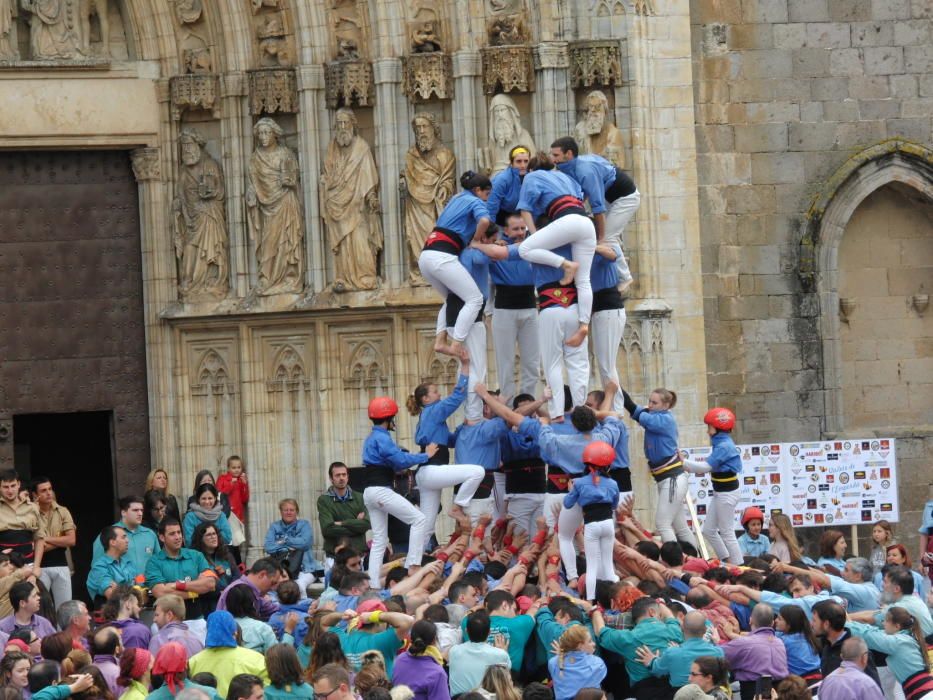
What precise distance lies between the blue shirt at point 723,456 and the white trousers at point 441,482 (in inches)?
84.8

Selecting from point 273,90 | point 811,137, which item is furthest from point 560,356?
point 811,137

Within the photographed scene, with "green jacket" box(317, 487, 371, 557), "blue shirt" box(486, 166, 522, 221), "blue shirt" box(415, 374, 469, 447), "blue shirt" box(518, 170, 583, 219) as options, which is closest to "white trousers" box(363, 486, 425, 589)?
"blue shirt" box(415, 374, 469, 447)

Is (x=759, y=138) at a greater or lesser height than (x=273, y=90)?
lesser

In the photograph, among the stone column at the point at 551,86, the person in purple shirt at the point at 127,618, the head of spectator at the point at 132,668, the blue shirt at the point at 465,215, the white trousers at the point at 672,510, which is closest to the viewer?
the head of spectator at the point at 132,668

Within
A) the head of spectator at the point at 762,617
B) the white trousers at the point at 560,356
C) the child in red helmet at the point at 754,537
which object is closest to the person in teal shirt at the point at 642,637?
the head of spectator at the point at 762,617

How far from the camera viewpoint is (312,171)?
2214 cm

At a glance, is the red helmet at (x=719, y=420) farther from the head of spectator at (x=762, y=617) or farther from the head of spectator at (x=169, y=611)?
the head of spectator at (x=169, y=611)

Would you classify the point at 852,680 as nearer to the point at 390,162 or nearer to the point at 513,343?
the point at 513,343

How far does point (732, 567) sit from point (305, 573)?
5318mm

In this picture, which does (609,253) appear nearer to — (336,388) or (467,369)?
(467,369)

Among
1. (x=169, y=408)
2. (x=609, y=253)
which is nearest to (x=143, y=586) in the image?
(x=609, y=253)

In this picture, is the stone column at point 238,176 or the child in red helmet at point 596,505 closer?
the child in red helmet at point 596,505

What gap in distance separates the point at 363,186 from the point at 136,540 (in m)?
5.94

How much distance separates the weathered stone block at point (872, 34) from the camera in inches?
922
